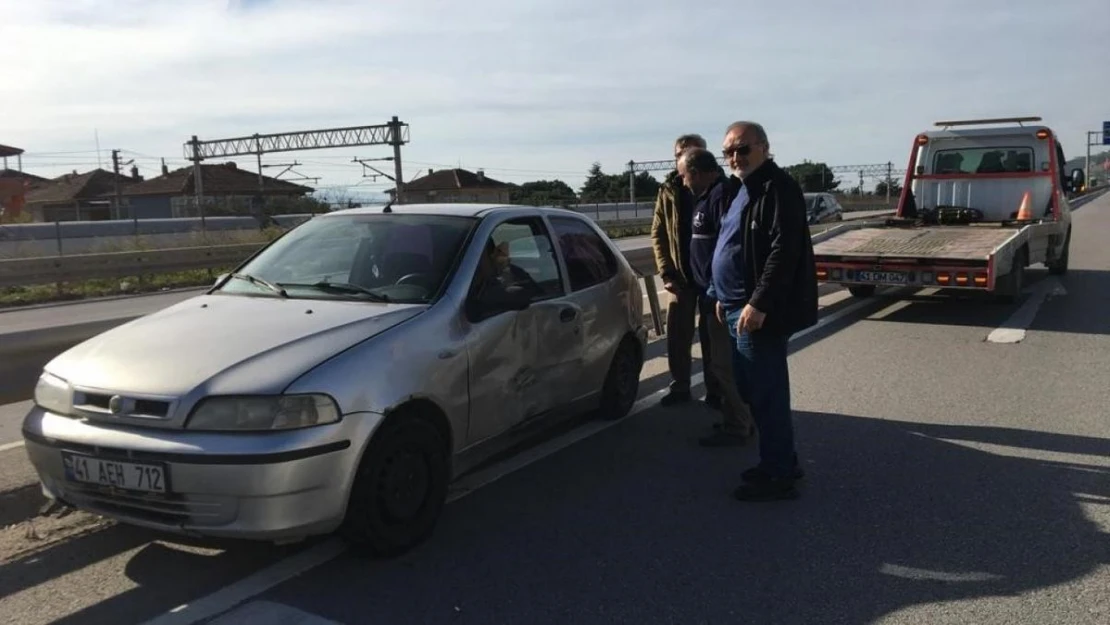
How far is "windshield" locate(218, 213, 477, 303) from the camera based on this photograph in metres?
4.49

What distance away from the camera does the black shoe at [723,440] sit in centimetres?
553

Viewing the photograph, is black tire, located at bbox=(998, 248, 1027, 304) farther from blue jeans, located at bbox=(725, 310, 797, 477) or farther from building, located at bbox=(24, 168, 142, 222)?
building, located at bbox=(24, 168, 142, 222)

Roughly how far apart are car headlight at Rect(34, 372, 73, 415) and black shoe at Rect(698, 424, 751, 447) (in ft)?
11.4

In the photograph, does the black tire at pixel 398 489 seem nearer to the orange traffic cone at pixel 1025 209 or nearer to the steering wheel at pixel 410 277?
the steering wheel at pixel 410 277

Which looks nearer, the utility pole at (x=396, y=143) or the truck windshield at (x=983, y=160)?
the truck windshield at (x=983, y=160)

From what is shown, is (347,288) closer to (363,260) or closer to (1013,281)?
(363,260)

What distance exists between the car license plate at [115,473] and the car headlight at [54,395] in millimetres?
209

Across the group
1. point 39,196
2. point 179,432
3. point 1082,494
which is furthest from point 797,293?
point 39,196

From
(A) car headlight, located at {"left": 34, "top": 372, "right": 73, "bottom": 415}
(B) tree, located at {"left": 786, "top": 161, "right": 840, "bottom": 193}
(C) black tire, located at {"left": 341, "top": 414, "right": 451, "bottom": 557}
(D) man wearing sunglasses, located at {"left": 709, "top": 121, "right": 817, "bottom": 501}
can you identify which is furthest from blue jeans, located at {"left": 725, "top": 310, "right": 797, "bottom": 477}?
(B) tree, located at {"left": 786, "top": 161, "right": 840, "bottom": 193}

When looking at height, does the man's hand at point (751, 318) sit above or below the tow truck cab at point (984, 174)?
below

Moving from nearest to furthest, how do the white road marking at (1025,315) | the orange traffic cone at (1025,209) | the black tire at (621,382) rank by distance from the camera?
the black tire at (621,382) → the white road marking at (1025,315) → the orange traffic cone at (1025,209)

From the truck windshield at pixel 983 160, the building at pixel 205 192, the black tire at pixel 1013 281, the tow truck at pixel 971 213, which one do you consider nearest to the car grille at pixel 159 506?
the tow truck at pixel 971 213

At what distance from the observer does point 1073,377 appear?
7.37 m

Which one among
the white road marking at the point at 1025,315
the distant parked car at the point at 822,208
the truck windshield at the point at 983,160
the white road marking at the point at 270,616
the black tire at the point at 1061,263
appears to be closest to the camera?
the white road marking at the point at 270,616
